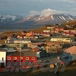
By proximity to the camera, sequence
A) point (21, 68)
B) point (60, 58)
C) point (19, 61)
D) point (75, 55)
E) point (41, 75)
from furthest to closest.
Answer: point (75, 55) < point (60, 58) < point (19, 61) < point (21, 68) < point (41, 75)

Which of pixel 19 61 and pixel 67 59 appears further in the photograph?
pixel 67 59

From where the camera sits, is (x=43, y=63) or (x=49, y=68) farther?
(x=43, y=63)

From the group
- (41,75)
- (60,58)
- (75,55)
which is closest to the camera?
(41,75)

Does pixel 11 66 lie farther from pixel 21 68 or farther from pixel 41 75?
pixel 41 75

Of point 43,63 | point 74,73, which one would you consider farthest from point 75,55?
point 74,73

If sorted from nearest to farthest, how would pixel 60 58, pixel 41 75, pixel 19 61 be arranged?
pixel 41 75, pixel 19 61, pixel 60 58

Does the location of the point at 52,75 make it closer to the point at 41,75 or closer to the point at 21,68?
the point at 41,75

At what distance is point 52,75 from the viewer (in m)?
8.69

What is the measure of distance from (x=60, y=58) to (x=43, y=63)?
1169 mm

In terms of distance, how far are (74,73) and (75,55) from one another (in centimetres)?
286

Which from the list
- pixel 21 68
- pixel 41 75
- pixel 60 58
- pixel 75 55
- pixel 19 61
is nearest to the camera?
pixel 41 75

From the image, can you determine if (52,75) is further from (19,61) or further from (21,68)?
(19,61)

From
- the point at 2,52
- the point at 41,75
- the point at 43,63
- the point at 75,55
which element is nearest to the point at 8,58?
the point at 2,52

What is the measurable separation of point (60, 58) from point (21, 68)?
2.25 m
